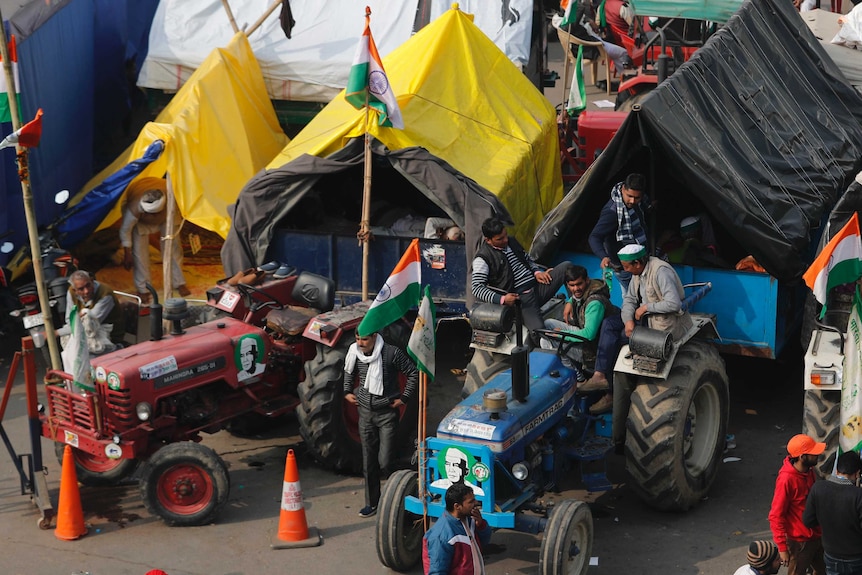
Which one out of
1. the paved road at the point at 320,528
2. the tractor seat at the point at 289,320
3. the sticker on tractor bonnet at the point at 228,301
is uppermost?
the sticker on tractor bonnet at the point at 228,301

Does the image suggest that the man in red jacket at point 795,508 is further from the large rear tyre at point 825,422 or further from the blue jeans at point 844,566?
the large rear tyre at point 825,422

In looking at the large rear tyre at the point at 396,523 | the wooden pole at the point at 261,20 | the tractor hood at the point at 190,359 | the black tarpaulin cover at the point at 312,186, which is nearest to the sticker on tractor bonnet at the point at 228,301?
the tractor hood at the point at 190,359

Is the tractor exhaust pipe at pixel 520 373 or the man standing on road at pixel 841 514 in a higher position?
the tractor exhaust pipe at pixel 520 373

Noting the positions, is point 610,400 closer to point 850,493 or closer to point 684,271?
point 684,271

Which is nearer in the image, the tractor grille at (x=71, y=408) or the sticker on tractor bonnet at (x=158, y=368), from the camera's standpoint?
the tractor grille at (x=71, y=408)

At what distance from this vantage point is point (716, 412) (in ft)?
33.2

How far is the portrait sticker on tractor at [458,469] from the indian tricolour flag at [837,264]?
2678mm

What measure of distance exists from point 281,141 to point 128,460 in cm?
703

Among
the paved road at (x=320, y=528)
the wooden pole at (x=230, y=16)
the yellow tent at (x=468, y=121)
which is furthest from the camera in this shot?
the wooden pole at (x=230, y=16)

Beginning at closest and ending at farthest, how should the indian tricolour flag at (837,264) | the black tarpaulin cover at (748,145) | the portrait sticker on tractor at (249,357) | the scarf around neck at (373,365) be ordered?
1. the indian tricolour flag at (837,264)
2. the scarf around neck at (373,365)
3. the black tarpaulin cover at (748,145)
4. the portrait sticker on tractor at (249,357)

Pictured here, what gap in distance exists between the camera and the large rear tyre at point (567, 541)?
8.16 m

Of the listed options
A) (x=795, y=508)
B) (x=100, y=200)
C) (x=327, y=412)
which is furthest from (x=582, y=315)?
(x=100, y=200)

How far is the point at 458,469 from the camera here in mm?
8398

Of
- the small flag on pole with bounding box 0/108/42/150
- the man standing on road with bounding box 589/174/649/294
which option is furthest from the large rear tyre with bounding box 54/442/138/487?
the man standing on road with bounding box 589/174/649/294
